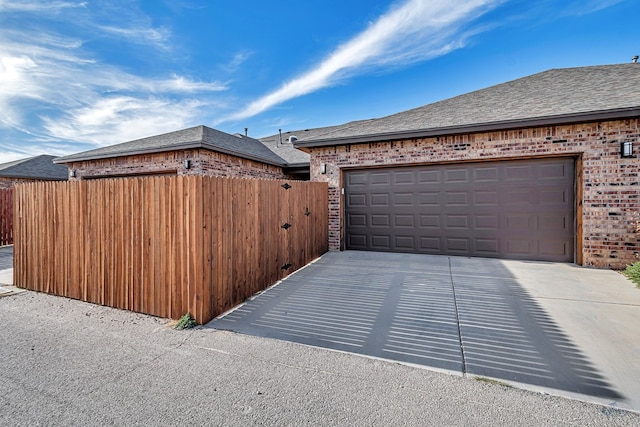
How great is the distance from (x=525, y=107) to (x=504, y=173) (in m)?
1.63

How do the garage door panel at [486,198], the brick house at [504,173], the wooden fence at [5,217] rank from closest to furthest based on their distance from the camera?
the brick house at [504,173]
the garage door panel at [486,198]
the wooden fence at [5,217]

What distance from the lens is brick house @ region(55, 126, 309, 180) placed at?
7.75m

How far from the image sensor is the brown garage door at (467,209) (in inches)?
244

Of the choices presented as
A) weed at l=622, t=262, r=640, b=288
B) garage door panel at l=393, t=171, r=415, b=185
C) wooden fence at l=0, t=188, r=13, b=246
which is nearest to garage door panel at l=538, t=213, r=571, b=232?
weed at l=622, t=262, r=640, b=288

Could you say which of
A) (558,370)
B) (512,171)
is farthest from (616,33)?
(558,370)

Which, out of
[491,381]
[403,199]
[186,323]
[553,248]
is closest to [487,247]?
[553,248]

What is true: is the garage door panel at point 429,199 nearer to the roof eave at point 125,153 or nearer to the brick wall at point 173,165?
the brick wall at point 173,165

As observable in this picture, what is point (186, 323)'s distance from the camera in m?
3.26

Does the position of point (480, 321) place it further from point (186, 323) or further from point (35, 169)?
point (35, 169)

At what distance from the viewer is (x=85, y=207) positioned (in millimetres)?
4230

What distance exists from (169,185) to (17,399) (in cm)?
229

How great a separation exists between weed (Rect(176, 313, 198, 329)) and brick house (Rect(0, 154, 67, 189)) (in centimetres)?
1400

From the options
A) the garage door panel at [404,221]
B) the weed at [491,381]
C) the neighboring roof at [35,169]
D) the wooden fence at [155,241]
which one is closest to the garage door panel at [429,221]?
the garage door panel at [404,221]

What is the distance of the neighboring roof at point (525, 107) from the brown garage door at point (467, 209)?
930 millimetres
